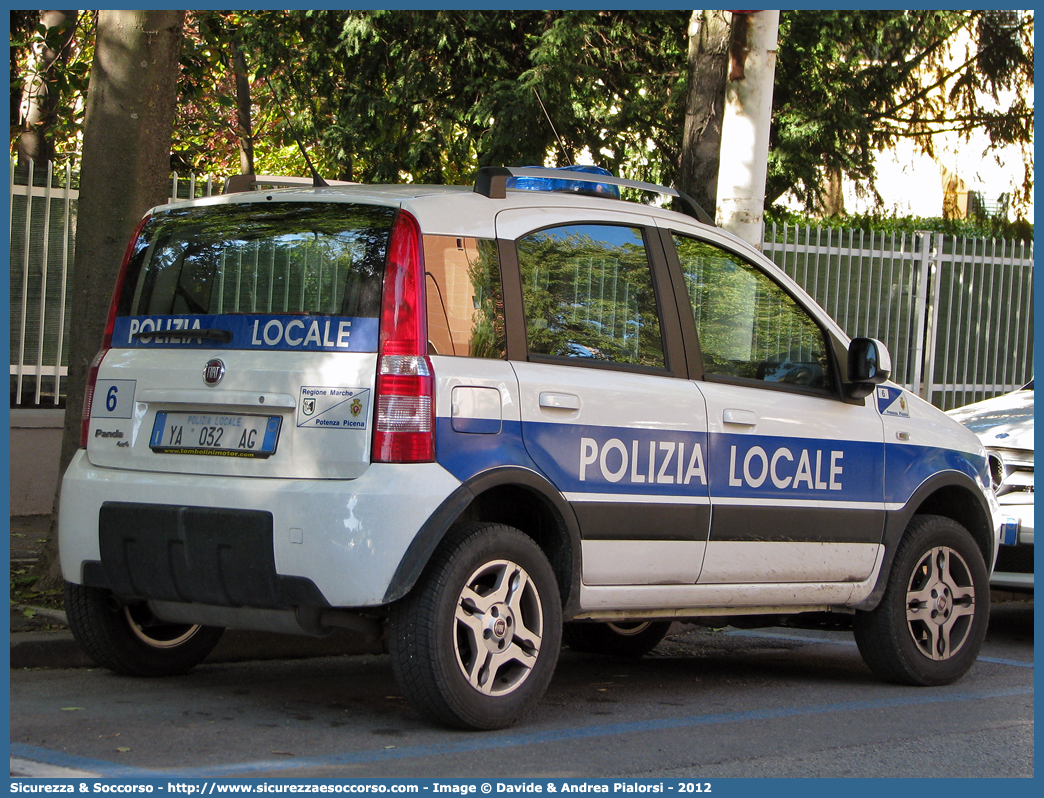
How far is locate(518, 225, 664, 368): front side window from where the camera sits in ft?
16.4

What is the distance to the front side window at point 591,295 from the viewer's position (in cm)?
500

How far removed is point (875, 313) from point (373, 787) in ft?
29.8

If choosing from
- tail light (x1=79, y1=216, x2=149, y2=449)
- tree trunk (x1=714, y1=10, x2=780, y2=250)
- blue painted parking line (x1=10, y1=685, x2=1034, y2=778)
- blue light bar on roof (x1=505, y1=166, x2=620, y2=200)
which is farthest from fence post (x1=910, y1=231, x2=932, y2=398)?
tail light (x1=79, y1=216, x2=149, y2=449)

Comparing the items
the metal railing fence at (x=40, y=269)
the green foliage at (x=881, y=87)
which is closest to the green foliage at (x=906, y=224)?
the green foliage at (x=881, y=87)

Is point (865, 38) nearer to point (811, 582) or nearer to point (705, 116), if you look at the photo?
point (705, 116)

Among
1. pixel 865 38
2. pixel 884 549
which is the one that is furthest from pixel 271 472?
pixel 865 38

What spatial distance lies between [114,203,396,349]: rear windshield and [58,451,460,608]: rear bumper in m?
0.53

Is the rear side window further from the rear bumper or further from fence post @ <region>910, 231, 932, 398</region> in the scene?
fence post @ <region>910, 231, 932, 398</region>

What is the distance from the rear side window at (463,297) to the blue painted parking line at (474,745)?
131 cm

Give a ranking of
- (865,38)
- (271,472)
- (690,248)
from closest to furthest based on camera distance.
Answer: (271,472), (690,248), (865,38)

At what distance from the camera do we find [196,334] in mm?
4828

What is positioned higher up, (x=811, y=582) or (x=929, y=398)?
(x=929, y=398)

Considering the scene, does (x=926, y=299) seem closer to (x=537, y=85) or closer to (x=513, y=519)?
(x=537, y=85)

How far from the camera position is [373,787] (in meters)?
3.96
